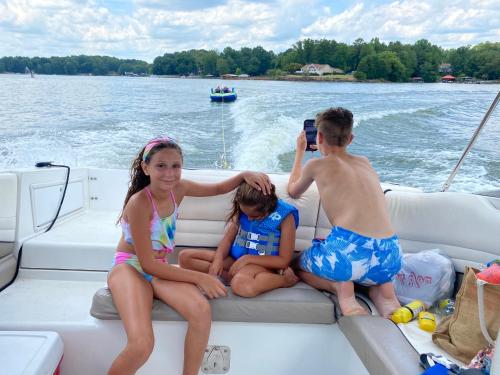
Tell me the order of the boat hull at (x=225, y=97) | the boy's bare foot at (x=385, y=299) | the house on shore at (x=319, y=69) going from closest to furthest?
the boy's bare foot at (x=385, y=299), the house on shore at (x=319, y=69), the boat hull at (x=225, y=97)

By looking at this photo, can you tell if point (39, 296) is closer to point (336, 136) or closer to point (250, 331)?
point (250, 331)

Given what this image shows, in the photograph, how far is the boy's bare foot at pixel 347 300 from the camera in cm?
169

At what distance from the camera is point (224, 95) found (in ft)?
33.1

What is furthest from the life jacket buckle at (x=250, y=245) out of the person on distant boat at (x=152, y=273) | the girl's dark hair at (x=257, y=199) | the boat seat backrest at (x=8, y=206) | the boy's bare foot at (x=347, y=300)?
the boat seat backrest at (x=8, y=206)

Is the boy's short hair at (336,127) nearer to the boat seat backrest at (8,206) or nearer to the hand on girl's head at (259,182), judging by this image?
the hand on girl's head at (259,182)

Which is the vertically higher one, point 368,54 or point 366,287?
point 368,54

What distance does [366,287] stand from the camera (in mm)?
1943

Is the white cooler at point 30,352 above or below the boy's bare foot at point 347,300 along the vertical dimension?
below

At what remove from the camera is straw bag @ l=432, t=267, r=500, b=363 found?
1382mm

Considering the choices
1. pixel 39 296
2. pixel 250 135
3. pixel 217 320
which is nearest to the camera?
pixel 217 320

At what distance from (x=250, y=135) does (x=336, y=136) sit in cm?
479

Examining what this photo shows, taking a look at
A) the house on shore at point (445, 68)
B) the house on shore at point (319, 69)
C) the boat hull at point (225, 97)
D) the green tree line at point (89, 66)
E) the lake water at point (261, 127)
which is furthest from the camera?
the boat hull at point (225, 97)

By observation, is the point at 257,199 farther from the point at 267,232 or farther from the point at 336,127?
the point at 336,127

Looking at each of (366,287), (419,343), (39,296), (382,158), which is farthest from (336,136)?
(382,158)
